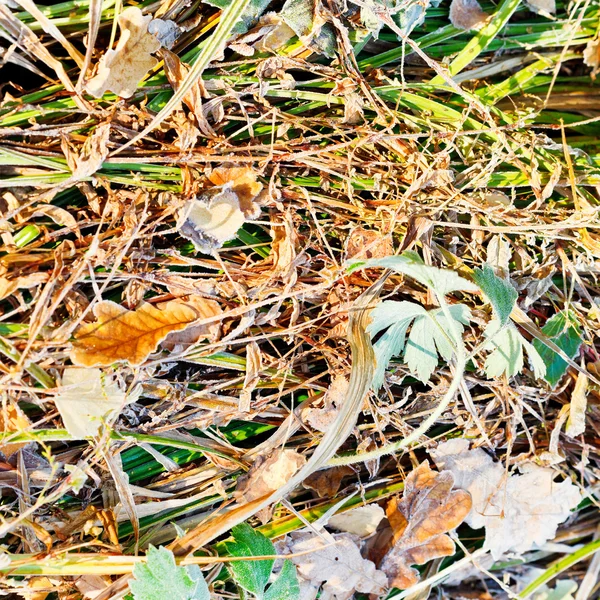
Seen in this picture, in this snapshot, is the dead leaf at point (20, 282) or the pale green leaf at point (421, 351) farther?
the pale green leaf at point (421, 351)

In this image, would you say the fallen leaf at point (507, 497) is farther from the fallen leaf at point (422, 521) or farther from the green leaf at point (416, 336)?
the green leaf at point (416, 336)

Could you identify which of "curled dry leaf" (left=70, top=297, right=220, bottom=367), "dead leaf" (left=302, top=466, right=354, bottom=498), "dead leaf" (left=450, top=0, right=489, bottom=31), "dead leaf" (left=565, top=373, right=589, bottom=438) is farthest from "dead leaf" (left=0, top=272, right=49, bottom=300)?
"dead leaf" (left=565, top=373, right=589, bottom=438)

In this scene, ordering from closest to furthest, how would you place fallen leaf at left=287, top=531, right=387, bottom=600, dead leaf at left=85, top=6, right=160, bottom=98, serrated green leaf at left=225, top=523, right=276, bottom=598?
dead leaf at left=85, top=6, right=160, bottom=98 → serrated green leaf at left=225, top=523, right=276, bottom=598 → fallen leaf at left=287, top=531, right=387, bottom=600

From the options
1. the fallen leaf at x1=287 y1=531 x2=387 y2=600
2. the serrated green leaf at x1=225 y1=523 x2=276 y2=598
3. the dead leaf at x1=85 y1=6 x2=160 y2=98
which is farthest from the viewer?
the fallen leaf at x1=287 y1=531 x2=387 y2=600

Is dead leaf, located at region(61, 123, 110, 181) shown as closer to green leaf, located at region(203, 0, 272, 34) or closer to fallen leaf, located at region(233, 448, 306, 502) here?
green leaf, located at region(203, 0, 272, 34)

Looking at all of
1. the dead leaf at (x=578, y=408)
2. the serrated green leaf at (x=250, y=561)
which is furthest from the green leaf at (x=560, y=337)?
the serrated green leaf at (x=250, y=561)

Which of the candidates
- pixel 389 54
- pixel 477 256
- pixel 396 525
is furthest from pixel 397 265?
pixel 396 525

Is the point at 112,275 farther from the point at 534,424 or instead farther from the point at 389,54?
the point at 534,424

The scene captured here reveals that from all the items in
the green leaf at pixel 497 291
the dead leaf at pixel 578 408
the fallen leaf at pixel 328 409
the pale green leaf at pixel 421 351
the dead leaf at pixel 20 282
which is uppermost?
the dead leaf at pixel 20 282
